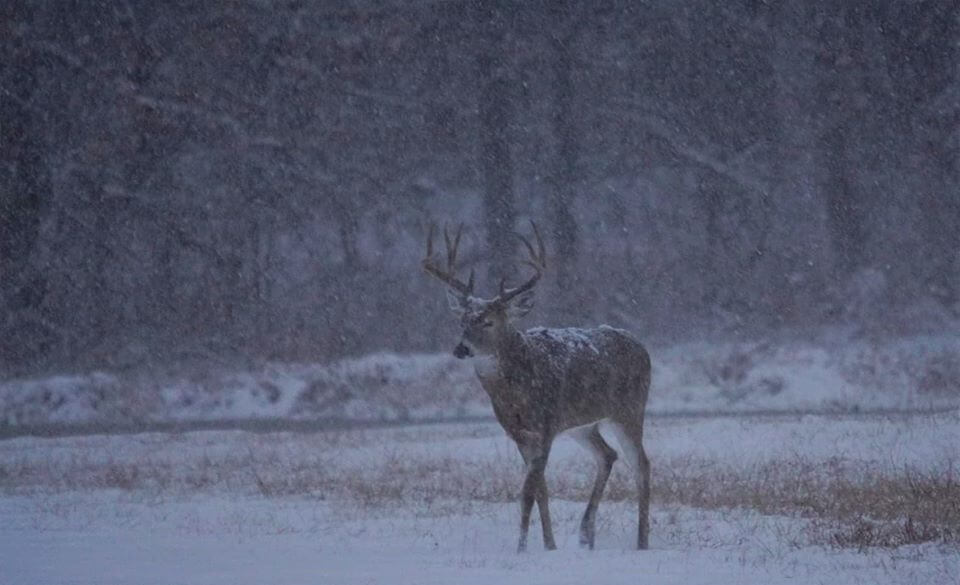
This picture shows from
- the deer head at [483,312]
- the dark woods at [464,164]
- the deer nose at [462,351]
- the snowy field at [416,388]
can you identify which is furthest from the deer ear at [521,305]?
the dark woods at [464,164]

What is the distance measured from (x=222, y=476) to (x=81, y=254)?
17788mm

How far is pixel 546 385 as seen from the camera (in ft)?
31.8

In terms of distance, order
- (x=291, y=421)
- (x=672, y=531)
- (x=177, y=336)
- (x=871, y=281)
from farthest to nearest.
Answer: (x=871, y=281), (x=177, y=336), (x=291, y=421), (x=672, y=531)

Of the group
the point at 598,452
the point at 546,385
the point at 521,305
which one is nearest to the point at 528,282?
the point at 521,305

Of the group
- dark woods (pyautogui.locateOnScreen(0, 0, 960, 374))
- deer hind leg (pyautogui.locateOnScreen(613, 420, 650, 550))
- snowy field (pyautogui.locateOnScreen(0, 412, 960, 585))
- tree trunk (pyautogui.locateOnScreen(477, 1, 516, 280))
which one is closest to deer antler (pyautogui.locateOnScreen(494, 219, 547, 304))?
deer hind leg (pyautogui.locateOnScreen(613, 420, 650, 550))

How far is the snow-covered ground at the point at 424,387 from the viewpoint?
22.4m

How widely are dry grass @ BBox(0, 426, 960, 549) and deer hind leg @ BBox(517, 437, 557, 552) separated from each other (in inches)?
74.5

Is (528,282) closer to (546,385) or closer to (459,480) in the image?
(546,385)

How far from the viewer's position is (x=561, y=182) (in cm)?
3152

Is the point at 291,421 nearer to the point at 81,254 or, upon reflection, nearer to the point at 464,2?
the point at 81,254

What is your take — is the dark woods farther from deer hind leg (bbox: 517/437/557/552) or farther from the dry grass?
deer hind leg (bbox: 517/437/557/552)

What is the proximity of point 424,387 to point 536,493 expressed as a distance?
14635 millimetres

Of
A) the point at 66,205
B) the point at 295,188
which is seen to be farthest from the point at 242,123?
the point at 66,205

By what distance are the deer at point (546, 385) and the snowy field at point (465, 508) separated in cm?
45
